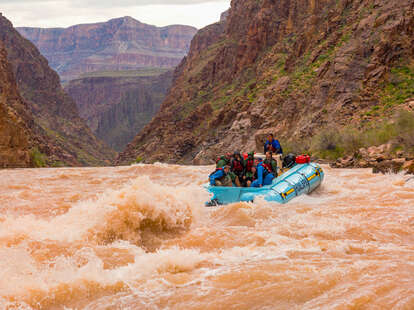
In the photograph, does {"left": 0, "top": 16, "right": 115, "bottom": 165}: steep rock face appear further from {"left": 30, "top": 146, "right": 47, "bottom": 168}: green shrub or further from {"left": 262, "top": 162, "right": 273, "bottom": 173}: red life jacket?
{"left": 262, "top": 162, "right": 273, "bottom": 173}: red life jacket

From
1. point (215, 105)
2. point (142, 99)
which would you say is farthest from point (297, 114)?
point (142, 99)

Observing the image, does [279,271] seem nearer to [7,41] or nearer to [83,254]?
[83,254]

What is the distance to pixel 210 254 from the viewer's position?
673 cm

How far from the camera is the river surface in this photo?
16.8ft

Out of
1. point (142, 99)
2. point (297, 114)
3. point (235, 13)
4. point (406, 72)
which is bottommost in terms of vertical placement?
point (142, 99)

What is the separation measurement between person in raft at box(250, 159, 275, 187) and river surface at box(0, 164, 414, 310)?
2.78 ft

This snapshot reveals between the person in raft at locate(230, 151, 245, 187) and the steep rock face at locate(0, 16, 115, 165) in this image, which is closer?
the person in raft at locate(230, 151, 245, 187)

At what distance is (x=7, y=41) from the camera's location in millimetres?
104812

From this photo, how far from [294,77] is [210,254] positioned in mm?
27310

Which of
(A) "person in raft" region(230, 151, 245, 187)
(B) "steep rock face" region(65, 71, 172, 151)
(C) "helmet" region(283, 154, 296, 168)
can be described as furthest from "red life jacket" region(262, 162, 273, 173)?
(B) "steep rock face" region(65, 71, 172, 151)

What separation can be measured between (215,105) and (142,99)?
461 ft

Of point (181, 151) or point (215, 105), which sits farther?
point (215, 105)

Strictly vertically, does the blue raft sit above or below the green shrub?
above

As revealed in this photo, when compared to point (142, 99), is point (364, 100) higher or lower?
higher
